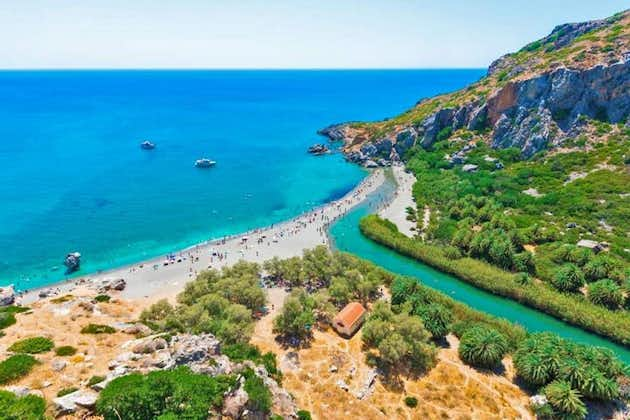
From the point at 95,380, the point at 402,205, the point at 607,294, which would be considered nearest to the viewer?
the point at 95,380

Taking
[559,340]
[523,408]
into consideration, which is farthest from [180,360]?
[559,340]

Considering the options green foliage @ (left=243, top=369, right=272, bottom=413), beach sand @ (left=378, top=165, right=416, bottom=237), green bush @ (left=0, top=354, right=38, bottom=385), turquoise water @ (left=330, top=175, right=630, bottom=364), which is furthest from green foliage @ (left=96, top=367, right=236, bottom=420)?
beach sand @ (left=378, top=165, right=416, bottom=237)

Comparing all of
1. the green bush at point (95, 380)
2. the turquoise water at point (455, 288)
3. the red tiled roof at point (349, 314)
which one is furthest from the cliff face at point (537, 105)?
the green bush at point (95, 380)

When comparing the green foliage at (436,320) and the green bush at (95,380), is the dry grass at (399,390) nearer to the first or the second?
the green foliage at (436,320)

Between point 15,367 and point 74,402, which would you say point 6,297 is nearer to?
point 15,367

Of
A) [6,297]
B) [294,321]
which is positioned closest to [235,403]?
[294,321]

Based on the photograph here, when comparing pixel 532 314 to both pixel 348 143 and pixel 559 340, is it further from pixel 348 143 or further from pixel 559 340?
pixel 348 143
